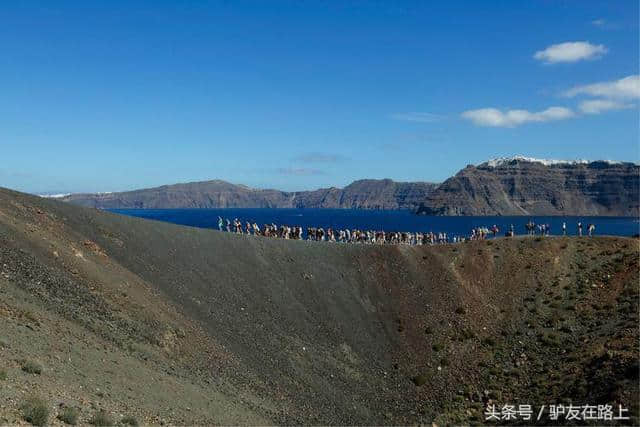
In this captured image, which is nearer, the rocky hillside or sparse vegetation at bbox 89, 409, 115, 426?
sparse vegetation at bbox 89, 409, 115, 426

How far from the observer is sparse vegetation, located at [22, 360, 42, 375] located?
61.4 feet

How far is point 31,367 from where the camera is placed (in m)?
18.8

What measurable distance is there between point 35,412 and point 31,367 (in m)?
4.31

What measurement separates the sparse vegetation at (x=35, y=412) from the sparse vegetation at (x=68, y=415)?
20.4 inches

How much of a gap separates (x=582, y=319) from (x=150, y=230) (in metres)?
36.9

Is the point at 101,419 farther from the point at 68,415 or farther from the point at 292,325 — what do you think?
the point at 292,325

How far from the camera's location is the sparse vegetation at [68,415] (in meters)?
16.0

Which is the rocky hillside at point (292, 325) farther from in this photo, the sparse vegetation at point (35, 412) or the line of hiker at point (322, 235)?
the line of hiker at point (322, 235)

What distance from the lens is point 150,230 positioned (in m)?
44.2

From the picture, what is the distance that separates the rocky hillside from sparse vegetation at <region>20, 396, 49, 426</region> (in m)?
0.07

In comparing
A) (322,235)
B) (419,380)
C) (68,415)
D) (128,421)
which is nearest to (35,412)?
(68,415)

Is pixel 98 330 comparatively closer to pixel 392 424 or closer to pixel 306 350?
pixel 306 350

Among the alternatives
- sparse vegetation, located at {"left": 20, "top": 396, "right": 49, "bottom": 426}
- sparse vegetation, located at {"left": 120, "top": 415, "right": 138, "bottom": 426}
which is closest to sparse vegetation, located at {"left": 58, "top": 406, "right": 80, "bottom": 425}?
sparse vegetation, located at {"left": 20, "top": 396, "right": 49, "bottom": 426}

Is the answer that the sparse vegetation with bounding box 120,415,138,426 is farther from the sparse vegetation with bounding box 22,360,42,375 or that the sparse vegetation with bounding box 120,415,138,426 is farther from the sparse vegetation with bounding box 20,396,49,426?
the sparse vegetation with bounding box 22,360,42,375
